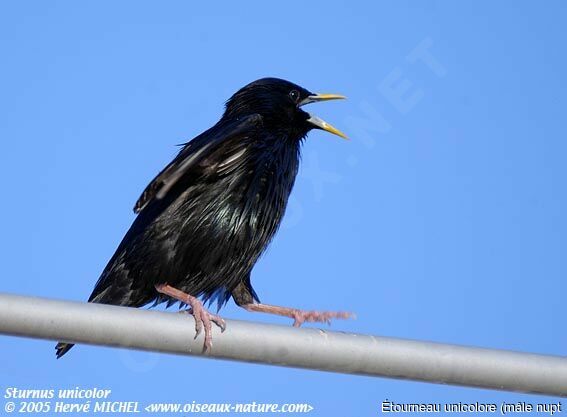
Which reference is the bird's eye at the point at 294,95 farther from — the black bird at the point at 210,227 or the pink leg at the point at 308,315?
the pink leg at the point at 308,315

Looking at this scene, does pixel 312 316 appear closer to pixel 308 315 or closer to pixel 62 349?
pixel 308 315

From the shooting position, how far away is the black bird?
5258 millimetres

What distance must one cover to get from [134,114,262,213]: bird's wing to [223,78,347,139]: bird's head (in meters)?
0.25

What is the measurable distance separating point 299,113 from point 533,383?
333 cm

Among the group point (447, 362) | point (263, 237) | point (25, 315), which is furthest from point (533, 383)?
point (263, 237)

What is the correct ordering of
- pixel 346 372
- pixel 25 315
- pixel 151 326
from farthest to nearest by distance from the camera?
pixel 346 372 < pixel 151 326 < pixel 25 315

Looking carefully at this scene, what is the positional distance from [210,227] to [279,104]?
1273 mm

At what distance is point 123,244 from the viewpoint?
220 inches

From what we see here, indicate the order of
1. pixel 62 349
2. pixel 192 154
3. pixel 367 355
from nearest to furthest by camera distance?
pixel 367 355 → pixel 192 154 → pixel 62 349

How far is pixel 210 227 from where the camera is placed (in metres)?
5.29

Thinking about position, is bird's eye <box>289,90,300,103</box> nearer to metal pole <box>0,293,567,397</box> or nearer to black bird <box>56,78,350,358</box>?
black bird <box>56,78,350,358</box>

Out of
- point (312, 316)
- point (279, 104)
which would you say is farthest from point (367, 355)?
point (279, 104)

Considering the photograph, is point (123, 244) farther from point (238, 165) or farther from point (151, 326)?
point (151, 326)

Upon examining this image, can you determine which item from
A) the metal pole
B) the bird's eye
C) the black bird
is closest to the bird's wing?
the black bird
